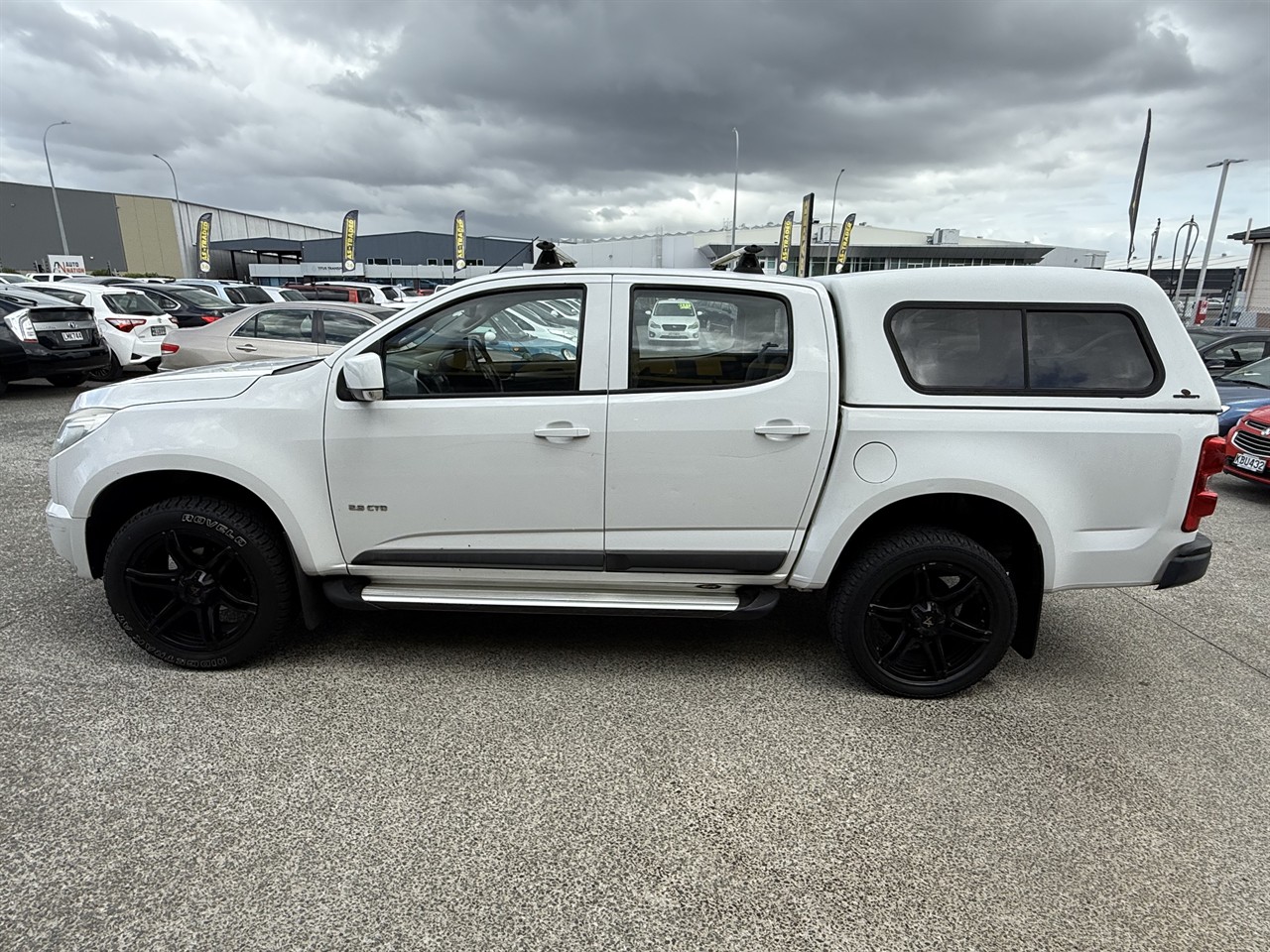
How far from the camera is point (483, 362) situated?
320 cm

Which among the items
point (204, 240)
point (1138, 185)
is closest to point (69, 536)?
point (1138, 185)

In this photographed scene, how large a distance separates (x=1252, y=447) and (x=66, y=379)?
14832 millimetres

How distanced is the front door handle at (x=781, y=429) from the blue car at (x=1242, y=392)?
6.19m

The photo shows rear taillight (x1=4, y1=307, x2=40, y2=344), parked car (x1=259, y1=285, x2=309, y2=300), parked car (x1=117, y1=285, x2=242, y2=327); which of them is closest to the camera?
rear taillight (x1=4, y1=307, x2=40, y2=344)

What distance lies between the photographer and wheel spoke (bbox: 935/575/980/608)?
312 cm

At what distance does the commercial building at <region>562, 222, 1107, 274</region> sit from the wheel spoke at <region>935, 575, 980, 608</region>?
139ft

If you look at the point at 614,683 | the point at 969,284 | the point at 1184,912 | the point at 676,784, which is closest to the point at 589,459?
the point at 614,683

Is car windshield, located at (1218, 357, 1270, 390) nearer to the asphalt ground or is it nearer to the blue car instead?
the blue car

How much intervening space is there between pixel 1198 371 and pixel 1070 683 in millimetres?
1492

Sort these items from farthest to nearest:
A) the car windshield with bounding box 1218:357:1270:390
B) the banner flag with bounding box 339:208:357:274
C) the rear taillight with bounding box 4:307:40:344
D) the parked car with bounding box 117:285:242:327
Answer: the banner flag with bounding box 339:208:357:274, the parked car with bounding box 117:285:242:327, the rear taillight with bounding box 4:307:40:344, the car windshield with bounding box 1218:357:1270:390

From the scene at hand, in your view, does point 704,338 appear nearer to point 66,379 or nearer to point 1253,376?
point 1253,376

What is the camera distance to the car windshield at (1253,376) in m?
8.41

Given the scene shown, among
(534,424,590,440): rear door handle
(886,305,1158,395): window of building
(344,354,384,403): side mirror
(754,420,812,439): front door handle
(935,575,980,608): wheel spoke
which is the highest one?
(886,305,1158,395): window of building

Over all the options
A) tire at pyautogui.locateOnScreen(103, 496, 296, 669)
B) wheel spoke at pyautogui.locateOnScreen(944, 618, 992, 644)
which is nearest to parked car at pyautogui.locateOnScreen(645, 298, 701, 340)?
wheel spoke at pyautogui.locateOnScreen(944, 618, 992, 644)
